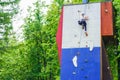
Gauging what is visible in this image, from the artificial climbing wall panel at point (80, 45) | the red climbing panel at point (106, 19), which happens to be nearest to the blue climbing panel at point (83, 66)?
the artificial climbing wall panel at point (80, 45)

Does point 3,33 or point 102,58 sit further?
point 3,33

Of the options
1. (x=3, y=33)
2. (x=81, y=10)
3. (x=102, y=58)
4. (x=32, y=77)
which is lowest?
(x=32, y=77)

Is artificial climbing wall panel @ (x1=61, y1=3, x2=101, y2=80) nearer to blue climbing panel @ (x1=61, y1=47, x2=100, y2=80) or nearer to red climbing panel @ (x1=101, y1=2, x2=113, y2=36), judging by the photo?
blue climbing panel @ (x1=61, y1=47, x2=100, y2=80)

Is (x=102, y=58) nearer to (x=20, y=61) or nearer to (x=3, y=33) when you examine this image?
(x=3, y=33)

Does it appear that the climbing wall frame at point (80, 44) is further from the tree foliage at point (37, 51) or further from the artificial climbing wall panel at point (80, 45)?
the tree foliage at point (37, 51)

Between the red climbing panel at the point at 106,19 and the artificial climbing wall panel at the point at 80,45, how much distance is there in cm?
19

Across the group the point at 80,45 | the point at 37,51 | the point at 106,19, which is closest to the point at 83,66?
the point at 80,45

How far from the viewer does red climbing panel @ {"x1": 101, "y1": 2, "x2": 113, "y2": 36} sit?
14712 mm

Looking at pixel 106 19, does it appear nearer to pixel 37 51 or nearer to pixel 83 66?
pixel 83 66

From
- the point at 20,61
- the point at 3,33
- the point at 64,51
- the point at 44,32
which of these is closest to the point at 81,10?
the point at 64,51

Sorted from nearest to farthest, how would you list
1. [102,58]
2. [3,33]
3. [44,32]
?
[102,58], [3,33], [44,32]

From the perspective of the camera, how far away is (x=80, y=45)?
14648mm

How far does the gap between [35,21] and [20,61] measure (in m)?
2.69

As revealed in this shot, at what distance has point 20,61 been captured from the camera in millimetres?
20688
